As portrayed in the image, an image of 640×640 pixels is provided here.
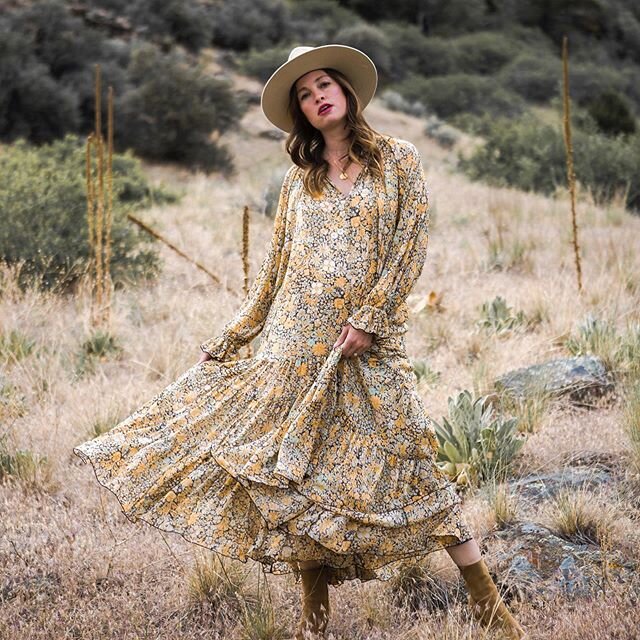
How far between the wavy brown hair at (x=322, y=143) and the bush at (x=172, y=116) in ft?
43.3

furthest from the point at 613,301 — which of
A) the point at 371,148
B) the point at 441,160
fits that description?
the point at 441,160

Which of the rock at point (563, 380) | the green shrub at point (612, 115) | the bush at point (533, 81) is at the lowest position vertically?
the bush at point (533, 81)


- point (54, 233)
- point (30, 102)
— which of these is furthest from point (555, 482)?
point (30, 102)

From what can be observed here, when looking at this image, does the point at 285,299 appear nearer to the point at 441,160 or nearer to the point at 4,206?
the point at 4,206

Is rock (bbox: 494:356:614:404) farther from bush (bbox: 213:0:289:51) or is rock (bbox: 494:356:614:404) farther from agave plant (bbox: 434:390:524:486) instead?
bush (bbox: 213:0:289:51)

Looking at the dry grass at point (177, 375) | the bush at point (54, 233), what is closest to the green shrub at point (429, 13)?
the dry grass at point (177, 375)

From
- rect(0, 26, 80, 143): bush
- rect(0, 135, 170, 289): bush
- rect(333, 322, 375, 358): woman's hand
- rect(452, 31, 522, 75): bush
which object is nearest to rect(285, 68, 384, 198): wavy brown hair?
rect(333, 322, 375, 358): woman's hand

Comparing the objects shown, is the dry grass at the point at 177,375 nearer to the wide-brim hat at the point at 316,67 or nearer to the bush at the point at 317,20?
the wide-brim hat at the point at 316,67

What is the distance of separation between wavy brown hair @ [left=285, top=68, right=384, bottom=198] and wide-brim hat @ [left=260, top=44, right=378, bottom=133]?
0.12ft

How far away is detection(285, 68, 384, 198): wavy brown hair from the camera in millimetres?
2715

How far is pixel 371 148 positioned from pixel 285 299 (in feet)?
1.86

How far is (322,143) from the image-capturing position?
114 inches

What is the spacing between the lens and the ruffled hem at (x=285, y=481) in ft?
8.15

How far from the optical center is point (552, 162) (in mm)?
14195
